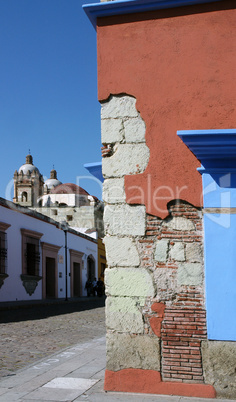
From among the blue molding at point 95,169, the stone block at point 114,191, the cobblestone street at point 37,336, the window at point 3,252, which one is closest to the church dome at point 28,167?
the window at point 3,252

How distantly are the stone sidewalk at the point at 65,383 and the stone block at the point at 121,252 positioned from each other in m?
1.19

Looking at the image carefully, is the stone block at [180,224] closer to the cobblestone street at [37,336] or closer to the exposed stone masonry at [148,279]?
the exposed stone masonry at [148,279]

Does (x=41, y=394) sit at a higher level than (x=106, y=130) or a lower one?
lower

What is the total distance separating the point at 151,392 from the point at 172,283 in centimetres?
100

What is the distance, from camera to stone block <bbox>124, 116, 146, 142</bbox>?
466 centimetres

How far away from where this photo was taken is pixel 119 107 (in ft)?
15.6

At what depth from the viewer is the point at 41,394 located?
4273mm

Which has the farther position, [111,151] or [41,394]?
[111,151]

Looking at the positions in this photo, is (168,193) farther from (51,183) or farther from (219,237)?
(51,183)

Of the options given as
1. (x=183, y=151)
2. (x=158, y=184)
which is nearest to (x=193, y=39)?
(x=183, y=151)

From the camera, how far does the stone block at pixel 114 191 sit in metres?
4.65

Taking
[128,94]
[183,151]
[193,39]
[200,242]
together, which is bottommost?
[200,242]

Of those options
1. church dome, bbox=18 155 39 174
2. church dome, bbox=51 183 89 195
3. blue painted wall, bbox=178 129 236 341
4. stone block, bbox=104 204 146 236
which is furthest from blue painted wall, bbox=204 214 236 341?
church dome, bbox=18 155 39 174

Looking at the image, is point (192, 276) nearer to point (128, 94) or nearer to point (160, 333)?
point (160, 333)
